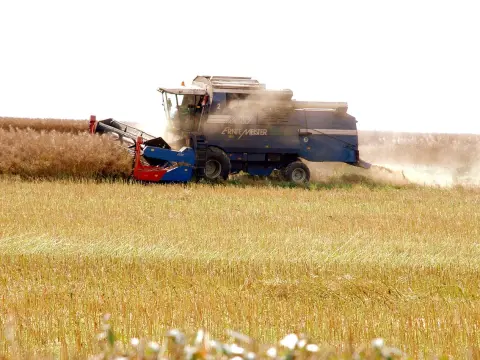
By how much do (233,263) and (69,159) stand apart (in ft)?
30.8

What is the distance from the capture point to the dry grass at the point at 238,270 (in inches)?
211

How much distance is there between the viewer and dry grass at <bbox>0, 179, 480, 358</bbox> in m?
5.37

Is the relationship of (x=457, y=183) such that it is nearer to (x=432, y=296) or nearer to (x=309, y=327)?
(x=432, y=296)

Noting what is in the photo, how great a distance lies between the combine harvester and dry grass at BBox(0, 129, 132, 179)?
1.48 ft

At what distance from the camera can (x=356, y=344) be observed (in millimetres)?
4973

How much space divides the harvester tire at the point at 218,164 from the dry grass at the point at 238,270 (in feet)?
10.9

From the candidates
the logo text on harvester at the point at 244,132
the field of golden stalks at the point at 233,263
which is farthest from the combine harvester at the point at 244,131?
the field of golden stalks at the point at 233,263

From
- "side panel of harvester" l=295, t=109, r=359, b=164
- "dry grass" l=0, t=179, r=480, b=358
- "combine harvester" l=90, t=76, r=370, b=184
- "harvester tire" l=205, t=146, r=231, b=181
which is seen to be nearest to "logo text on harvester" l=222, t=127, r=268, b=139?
"combine harvester" l=90, t=76, r=370, b=184

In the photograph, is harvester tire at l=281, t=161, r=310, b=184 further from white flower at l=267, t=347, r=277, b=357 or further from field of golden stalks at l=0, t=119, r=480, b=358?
white flower at l=267, t=347, r=277, b=357

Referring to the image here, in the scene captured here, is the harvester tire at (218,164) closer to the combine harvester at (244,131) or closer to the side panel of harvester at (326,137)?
the combine harvester at (244,131)

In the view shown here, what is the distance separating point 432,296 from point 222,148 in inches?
A: 439

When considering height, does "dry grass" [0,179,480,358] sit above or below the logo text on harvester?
below

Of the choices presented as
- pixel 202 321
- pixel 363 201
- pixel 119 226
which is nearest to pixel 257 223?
pixel 119 226

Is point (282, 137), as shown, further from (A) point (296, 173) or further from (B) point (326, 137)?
(B) point (326, 137)
